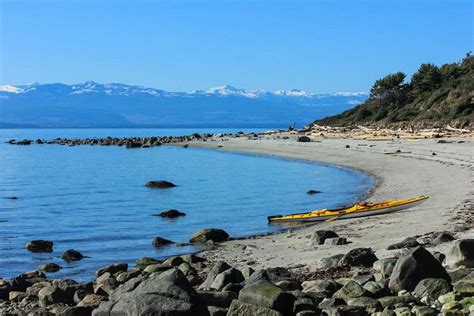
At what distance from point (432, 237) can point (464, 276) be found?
5.34m

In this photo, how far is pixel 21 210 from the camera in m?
27.8

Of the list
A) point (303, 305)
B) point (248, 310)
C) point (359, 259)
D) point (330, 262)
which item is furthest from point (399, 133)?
point (248, 310)

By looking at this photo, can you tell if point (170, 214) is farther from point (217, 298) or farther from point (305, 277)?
point (217, 298)

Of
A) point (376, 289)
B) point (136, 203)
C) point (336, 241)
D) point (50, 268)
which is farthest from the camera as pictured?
point (136, 203)

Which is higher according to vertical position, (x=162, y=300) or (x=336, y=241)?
(x=162, y=300)

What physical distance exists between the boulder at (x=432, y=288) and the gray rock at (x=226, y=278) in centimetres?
299

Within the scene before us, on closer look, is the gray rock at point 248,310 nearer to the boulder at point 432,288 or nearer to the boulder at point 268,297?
the boulder at point 268,297

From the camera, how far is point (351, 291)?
9.02 metres

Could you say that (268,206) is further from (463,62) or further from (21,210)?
(463,62)

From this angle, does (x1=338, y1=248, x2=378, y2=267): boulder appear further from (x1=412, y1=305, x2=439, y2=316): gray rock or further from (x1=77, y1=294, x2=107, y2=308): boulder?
(x1=77, y1=294, x2=107, y2=308): boulder

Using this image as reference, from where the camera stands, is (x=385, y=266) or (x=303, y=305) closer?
(x=303, y=305)

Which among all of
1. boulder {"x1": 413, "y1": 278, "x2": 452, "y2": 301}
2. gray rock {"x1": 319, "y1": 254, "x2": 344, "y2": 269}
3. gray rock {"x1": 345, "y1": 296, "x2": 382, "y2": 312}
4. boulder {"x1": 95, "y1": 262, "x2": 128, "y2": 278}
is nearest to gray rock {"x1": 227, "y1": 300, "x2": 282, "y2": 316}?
gray rock {"x1": 345, "y1": 296, "x2": 382, "y2": 312}

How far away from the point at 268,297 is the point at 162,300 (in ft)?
4.43

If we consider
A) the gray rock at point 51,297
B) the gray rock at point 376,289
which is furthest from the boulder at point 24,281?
the gray rock at point 376,289
